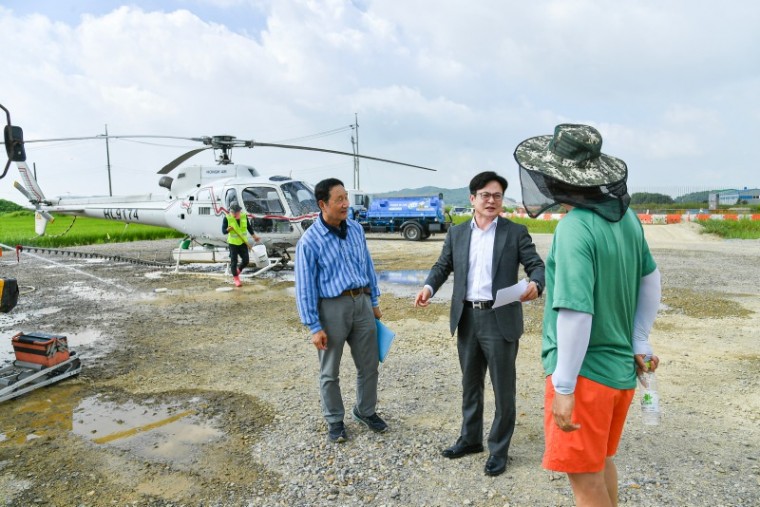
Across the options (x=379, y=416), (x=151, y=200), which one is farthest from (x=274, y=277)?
(x=379, y=416)

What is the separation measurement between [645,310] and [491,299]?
3.51 ft

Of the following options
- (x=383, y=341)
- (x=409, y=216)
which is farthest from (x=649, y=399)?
(x=409, y=216)

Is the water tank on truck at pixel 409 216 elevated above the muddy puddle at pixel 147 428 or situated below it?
above

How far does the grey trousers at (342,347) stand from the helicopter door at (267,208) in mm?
8144

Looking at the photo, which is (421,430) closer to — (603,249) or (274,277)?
(603,249)

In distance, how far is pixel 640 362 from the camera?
6.73ft

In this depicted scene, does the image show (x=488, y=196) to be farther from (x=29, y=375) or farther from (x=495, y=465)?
(x=29, y=375)

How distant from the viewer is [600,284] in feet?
5.98

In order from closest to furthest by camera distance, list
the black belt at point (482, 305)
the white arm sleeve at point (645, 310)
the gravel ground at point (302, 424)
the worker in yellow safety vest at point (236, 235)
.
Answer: the white arm sleeve at point (645, 310)
the gravel ground at point (302, 424)
the black belt at point (482, 305)
the worker in yellow safety vest at point (236, 235)

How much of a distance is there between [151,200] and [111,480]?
39.2ft

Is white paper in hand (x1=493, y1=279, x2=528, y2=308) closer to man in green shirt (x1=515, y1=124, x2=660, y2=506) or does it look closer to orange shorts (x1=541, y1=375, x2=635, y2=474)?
man in green shirt (x1=515, y1=124, x2=660, y2=506)

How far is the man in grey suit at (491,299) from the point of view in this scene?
301cm

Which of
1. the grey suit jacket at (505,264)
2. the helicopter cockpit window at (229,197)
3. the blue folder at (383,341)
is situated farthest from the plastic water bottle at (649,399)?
the helicopter cockpit window at (229,197)

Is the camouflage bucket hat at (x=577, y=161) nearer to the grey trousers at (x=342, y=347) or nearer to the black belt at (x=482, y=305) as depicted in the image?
the black belt at (x=482, y=305)
